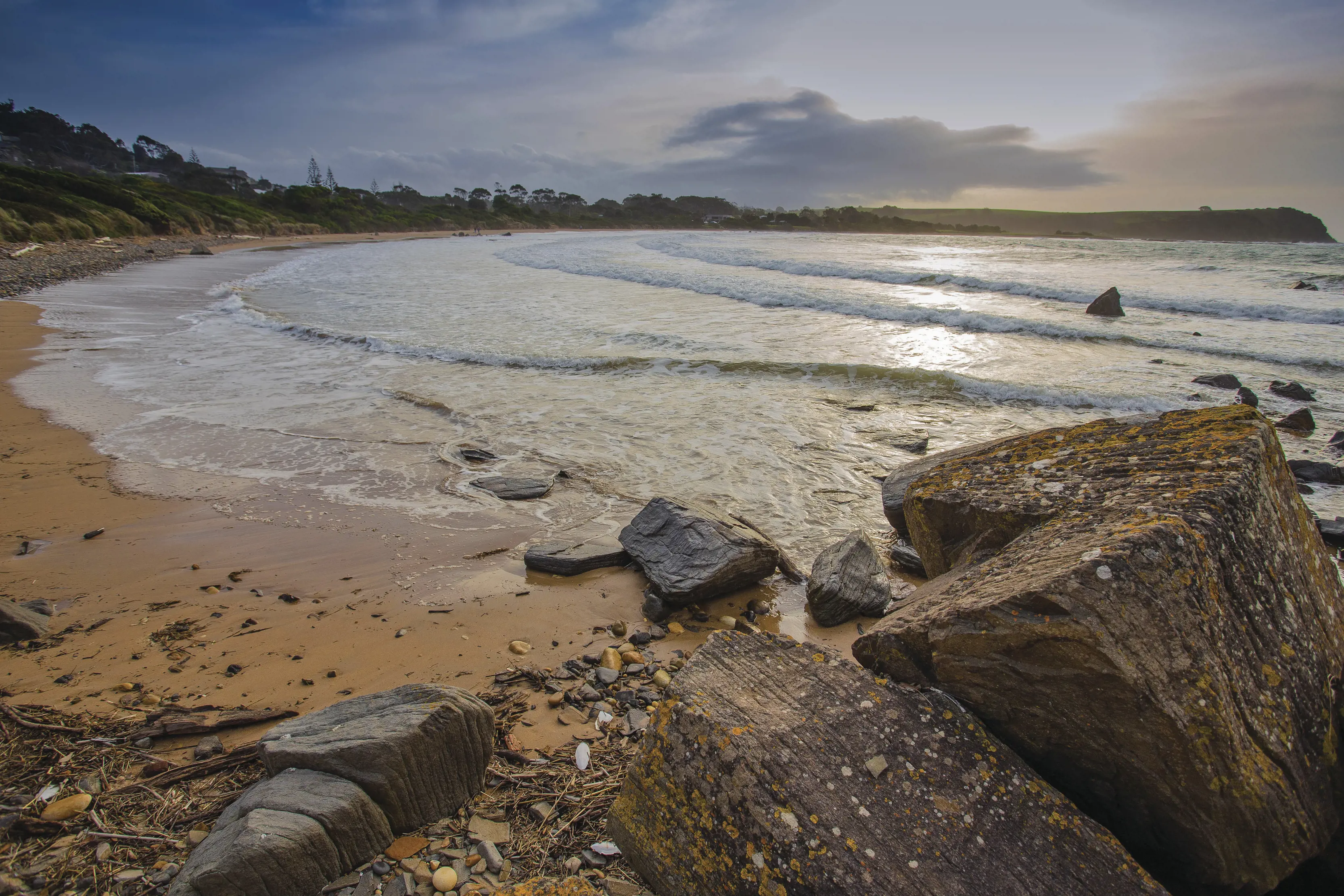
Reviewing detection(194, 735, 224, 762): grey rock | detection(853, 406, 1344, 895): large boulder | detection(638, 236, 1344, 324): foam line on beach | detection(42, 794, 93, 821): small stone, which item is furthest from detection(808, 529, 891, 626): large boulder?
detection(638, 236, 1344, 324): foam line on beach

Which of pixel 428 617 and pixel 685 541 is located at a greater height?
pixel 685 541

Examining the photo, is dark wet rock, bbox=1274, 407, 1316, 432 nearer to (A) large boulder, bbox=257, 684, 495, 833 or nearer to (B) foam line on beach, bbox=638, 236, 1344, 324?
(A) large boulder, bbox=257, 684, 495, 833

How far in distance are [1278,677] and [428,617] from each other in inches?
157

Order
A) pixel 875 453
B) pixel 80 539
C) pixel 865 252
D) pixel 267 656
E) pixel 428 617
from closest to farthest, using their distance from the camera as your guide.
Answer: pixel 267 656 < pixel 428 617 < pixel 80 539 < pixel 875 453 < pixel 865 252

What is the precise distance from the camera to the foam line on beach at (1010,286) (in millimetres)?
16719

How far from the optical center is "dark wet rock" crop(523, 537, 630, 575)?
15.3ft

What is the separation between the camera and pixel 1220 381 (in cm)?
996

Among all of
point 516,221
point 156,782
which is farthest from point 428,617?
point 516,221

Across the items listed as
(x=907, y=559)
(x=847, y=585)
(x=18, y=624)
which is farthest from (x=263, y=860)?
(x=907, y=559)

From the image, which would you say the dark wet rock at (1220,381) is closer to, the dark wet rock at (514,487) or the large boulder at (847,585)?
the large boulder at (847,585)

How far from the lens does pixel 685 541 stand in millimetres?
4438

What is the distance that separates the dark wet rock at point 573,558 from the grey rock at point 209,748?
213 centimetres

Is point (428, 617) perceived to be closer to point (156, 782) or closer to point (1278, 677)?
point (156, 782)

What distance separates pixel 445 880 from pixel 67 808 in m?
1.53
